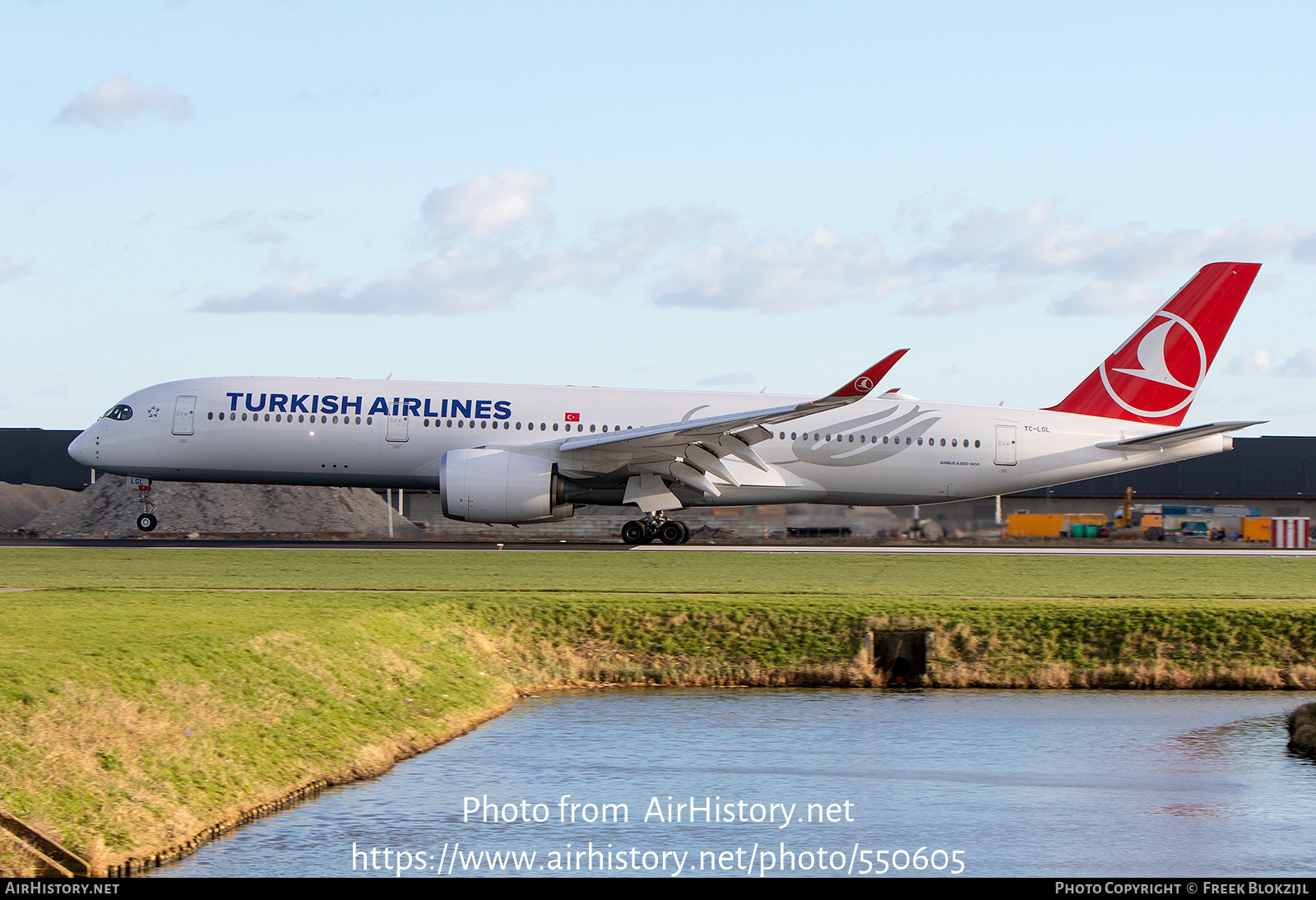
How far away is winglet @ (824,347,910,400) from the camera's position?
2850cm

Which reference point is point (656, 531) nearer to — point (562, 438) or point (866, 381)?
point (562, 438)

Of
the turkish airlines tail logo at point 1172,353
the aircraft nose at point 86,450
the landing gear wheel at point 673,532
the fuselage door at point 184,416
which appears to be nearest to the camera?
the fuselage door at point 184,416

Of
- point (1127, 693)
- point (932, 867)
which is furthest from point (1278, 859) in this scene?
point (1127, 693)

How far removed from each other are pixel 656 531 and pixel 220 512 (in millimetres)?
18012

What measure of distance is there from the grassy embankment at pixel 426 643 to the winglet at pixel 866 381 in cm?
371

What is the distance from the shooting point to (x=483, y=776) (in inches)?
510

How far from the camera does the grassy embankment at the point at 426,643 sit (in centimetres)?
1109

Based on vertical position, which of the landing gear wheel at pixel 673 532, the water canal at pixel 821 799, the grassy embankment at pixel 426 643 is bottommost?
the water canal at pixel 821 799

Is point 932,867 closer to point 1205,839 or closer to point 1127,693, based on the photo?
point 1205,839

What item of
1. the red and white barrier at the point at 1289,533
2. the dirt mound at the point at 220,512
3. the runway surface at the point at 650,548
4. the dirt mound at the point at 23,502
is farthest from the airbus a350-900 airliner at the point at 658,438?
the dirt mound at the point at 23,502

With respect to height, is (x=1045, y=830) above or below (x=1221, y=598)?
below

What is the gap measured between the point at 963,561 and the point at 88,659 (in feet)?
71.1

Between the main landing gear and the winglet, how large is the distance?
7000 millimetres

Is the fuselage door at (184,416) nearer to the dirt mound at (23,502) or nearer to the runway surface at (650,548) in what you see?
the runway surface at (650,548)
